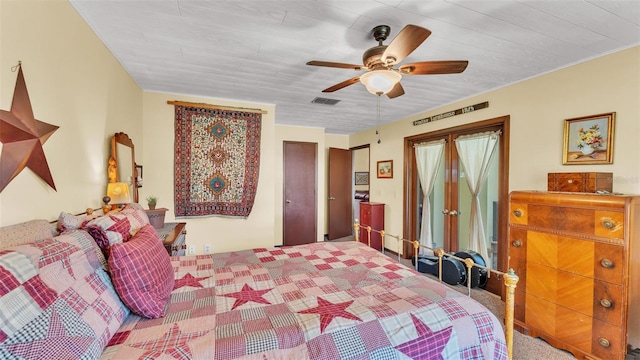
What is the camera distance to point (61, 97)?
4.86 ft

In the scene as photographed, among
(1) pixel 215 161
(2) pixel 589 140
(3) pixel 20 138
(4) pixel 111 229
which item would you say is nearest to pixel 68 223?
(4) pixel 111 229

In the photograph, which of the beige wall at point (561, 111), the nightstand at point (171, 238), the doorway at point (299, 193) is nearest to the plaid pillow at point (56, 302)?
the nightstand at point (171, 238)

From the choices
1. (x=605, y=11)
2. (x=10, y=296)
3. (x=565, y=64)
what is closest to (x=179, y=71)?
(x=10, y=296)

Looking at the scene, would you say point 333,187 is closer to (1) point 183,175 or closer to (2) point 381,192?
(2) point 381,192

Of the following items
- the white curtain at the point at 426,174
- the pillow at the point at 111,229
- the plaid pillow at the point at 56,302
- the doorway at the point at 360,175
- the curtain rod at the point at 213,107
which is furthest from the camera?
the doorway at the point at 360,175

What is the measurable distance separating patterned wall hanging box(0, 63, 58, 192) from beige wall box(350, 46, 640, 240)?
3738 millimetres

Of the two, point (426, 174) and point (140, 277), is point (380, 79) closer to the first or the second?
point (140, 277)

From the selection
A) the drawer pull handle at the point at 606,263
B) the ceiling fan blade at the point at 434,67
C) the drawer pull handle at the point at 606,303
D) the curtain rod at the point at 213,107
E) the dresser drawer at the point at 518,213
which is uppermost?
the curtain rod at the point at 213,107

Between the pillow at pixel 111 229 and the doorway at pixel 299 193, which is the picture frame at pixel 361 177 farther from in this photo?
the pillow at pixel 111 229

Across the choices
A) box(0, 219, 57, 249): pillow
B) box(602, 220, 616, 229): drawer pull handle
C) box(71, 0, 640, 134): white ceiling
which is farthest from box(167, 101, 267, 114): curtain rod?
box(602, 220, 616, 229): drawer pull handle

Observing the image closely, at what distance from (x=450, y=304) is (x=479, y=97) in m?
2.72

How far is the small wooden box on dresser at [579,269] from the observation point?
5.59ft

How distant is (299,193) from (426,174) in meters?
2.29

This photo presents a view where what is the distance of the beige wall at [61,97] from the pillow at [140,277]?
1.72 feet
